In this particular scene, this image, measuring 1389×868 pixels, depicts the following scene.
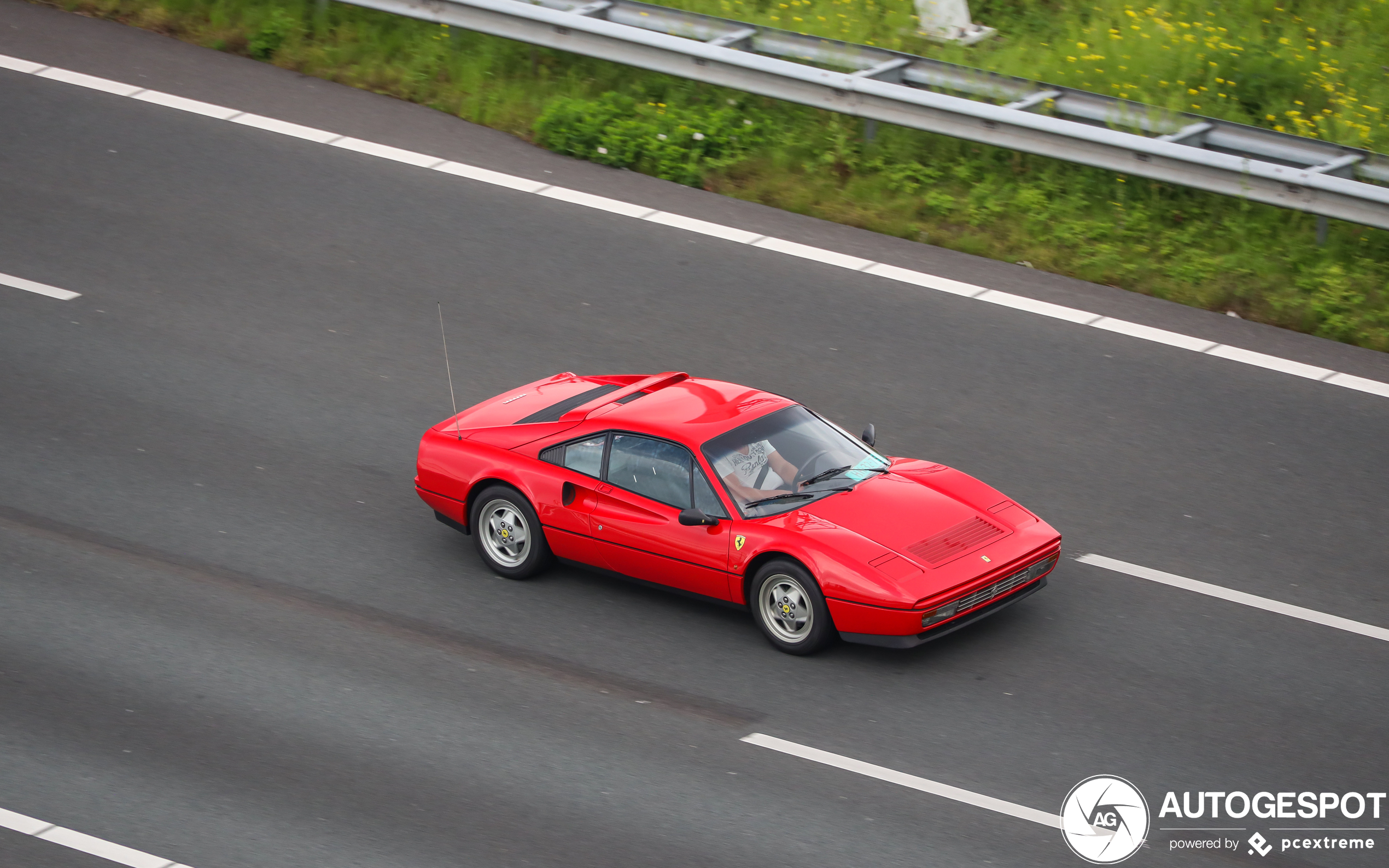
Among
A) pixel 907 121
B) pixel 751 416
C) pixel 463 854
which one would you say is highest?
pixel 907 121

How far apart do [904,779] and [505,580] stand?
125 inches

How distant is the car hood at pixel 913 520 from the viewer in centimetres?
990

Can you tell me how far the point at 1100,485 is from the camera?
11859 millimetres

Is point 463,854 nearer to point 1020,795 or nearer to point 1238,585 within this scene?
point 1020,795

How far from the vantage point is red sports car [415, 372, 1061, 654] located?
32.0 feet

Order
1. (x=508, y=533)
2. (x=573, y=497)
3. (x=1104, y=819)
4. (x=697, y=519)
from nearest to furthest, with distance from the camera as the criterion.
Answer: (x=1104, y=819), (x=697, y=519), (x=573, y=497), (x=508, y=533)

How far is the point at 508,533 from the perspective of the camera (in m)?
10.9

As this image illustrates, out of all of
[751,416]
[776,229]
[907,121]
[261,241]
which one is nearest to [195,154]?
[261,241]

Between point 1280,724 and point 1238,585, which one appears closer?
point 1280,724

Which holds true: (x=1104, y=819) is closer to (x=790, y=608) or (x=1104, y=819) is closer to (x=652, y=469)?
(x=790, y=608)

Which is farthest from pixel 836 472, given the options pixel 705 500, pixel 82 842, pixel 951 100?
pixel 951 100

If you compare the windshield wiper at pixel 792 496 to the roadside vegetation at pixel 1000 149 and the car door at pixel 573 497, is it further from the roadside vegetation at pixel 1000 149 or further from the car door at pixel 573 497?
the roadside vegetation at pixel 1000 149

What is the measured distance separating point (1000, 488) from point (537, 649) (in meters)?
3.50

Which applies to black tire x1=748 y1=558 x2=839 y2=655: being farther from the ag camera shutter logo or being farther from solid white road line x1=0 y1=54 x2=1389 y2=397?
solid white road line x1=0 y1=54 x2=1389 y2=397
